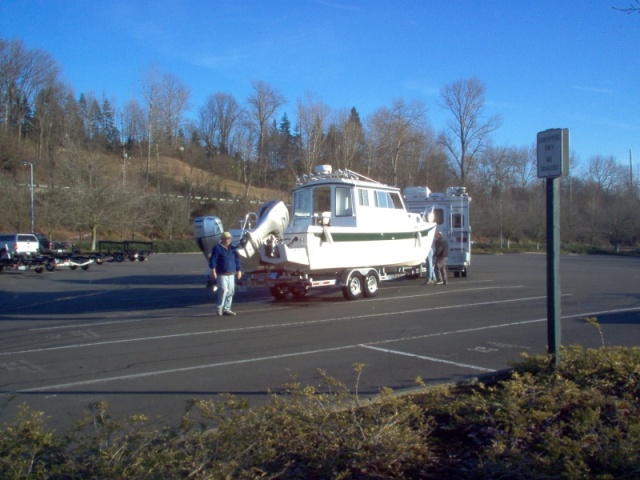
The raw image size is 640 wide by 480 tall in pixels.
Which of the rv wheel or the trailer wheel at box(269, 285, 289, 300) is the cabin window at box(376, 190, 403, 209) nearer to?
the rv wheel

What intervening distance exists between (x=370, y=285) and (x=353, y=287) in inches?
25.7

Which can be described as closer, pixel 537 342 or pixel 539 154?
pixel 539 154

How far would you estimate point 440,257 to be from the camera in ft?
66.8

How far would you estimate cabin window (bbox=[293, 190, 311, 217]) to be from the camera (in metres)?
A: 17.1

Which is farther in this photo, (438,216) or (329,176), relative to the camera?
(438,216)

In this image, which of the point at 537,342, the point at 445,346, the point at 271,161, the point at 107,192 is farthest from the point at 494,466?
the point at 271,161

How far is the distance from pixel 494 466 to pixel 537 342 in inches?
263

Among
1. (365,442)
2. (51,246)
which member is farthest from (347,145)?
(365,442)

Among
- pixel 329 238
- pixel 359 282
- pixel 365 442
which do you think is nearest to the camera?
pixel 365 442

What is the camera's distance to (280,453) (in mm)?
4324

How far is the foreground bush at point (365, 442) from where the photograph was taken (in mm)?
3932

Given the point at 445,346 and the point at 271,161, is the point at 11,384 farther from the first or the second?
the point at 271,161

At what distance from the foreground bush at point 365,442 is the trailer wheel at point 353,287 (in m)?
10.6

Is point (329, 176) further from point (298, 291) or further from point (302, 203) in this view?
point (298, 291)
